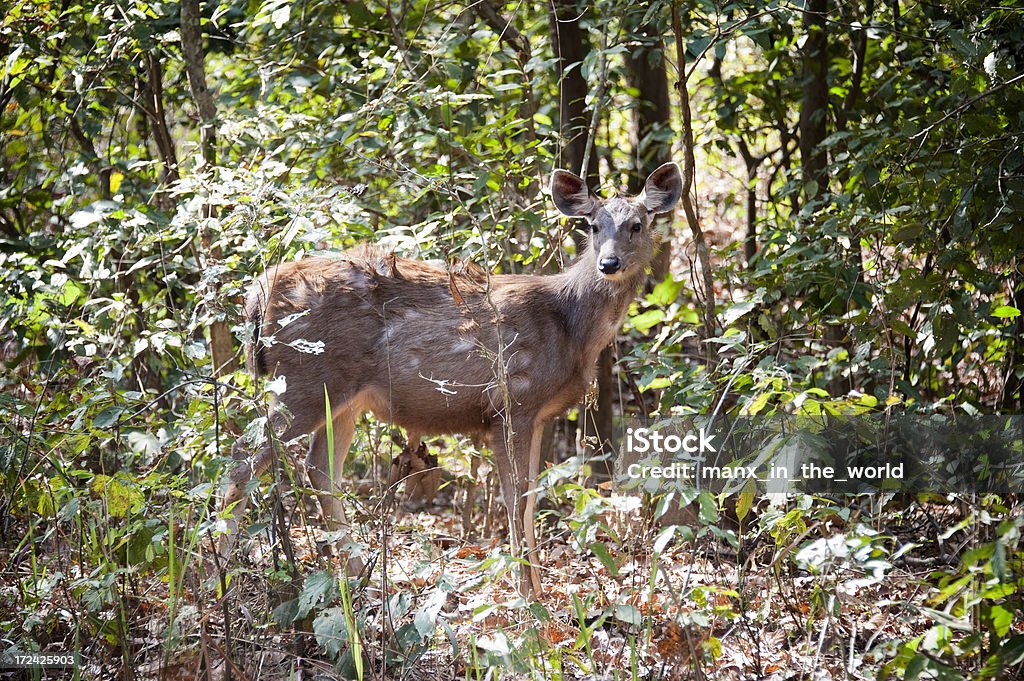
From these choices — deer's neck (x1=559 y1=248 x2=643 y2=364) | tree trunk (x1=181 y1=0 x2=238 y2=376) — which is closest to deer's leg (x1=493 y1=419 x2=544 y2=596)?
deer's neck (x1=559 y1=248 x2=643 y2=364)

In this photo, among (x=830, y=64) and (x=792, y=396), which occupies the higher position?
(x=830, y=64)

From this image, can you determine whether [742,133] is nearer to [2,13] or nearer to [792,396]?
[792,396]

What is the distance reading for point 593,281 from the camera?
6.98m

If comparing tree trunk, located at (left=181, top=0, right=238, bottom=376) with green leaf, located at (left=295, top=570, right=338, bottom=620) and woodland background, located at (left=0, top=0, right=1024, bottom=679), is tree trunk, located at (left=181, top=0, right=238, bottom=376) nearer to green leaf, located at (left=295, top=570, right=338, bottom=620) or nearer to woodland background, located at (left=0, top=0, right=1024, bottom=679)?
woodland background, located at (left=0, top=0, right=1024, bottom=679)

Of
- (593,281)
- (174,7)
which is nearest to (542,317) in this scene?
(593,281)

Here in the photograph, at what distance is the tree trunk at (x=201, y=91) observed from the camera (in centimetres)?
758

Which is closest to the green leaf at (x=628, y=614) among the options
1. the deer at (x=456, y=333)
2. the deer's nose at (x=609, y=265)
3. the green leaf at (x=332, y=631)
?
the green leaf at (x=332, y=631)

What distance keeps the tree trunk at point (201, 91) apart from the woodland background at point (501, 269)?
0.04m

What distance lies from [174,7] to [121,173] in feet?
5.30

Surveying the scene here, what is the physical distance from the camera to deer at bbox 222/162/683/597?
662 centimetres

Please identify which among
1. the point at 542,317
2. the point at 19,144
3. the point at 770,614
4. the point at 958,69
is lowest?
the point at 770,614

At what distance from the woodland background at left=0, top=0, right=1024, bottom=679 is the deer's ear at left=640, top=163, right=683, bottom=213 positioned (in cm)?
13

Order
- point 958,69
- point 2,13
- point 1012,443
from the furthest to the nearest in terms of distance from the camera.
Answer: point 2,13 → point 958,69 → point 1012,443

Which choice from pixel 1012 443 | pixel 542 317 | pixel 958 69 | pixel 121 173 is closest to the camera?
pixel 1012 443
